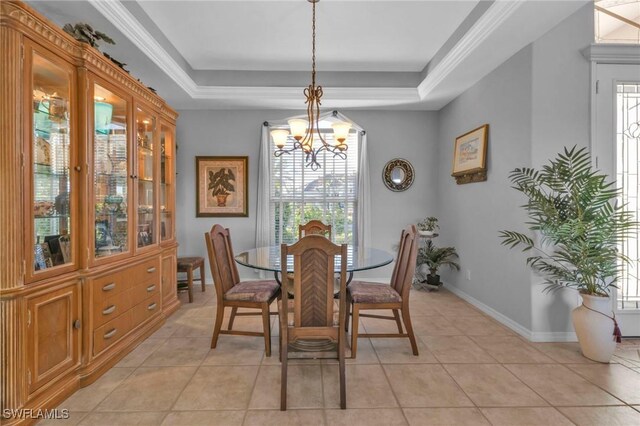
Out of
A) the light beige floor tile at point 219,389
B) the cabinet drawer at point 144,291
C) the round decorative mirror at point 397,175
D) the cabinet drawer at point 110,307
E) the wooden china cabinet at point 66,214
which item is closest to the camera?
the wooden china cabinet at point 66,214

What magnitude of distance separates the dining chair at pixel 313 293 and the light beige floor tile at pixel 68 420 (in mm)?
1183

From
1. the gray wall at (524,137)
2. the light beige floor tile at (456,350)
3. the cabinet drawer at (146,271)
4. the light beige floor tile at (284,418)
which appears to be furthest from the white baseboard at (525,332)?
the cabinet drawer at (146,271)

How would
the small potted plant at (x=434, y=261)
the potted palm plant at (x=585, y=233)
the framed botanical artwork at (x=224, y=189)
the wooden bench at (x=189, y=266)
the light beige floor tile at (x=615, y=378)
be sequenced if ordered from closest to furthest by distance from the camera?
the light beige floor tile at (x=615, y=378)
the potted palm plant at (x=585, y=233)
the wooden bench at (x=189, y=266)
the small potted plant at (x=434, y=261)
the framed botanical artwork at (x=224, y=189)

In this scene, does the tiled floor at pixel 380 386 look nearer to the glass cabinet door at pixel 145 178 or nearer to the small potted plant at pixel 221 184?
the glass cabinet door at pixel 145 178

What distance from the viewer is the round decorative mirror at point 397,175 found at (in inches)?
189

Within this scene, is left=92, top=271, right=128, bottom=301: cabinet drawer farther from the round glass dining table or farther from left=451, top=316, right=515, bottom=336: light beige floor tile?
left=451, top=316, right=515, bottom=336: light beige floor tile

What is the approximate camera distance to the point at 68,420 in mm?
1795

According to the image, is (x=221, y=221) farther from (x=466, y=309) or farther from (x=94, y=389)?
(x=466, y=309)

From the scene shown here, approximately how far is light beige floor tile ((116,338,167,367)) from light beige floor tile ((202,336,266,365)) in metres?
0.45

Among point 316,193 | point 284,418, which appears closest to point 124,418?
point 284,418

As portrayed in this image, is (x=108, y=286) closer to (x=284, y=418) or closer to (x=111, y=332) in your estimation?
(x=111, y=332)

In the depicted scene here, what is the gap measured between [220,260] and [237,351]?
753 mm

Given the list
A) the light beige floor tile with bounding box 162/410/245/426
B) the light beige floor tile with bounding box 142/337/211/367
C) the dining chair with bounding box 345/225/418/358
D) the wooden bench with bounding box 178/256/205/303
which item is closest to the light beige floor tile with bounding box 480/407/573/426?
the dining chair with bounding box 345/225/418/358

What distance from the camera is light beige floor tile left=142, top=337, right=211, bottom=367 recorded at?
8.00 feet
